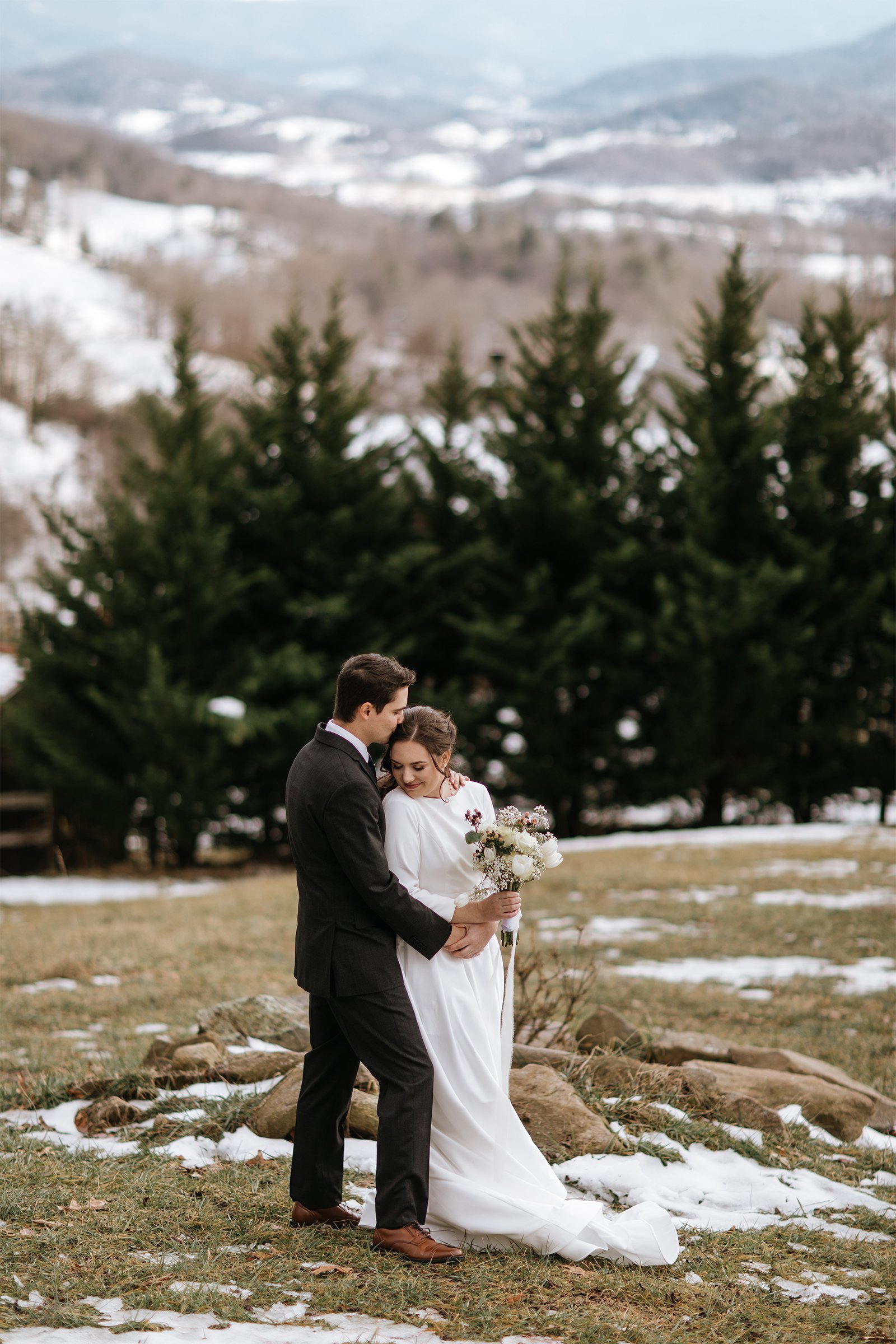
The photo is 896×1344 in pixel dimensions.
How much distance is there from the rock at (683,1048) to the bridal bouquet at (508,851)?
2.83m

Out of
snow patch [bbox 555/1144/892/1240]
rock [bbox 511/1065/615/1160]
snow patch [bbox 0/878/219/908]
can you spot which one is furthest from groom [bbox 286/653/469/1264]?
snow patch [bbox 0/878/219/908]

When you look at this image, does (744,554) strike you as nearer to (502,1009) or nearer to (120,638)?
(120,638)

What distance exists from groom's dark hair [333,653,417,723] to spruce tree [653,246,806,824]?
1714 centimetres

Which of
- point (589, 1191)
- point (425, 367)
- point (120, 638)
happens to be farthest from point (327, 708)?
point (425, 367)

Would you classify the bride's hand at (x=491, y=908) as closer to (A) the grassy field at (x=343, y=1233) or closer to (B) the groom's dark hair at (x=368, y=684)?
(B) the groom's dark hair at (x=368, y=684)

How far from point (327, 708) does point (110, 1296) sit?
52.7 feet

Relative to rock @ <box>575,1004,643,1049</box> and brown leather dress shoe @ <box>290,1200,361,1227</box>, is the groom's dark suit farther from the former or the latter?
rock @ <box>575,1004,643,1049</box>

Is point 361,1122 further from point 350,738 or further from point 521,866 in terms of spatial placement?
point 350,738

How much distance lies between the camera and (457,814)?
4.51 m

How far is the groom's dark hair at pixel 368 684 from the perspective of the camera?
171 inches

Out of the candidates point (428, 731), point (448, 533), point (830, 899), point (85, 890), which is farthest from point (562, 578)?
point (428, 731)

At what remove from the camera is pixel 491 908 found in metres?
4.37

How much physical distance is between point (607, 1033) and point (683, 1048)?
41cm

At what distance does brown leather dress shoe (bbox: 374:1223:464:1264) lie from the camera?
4.22m
